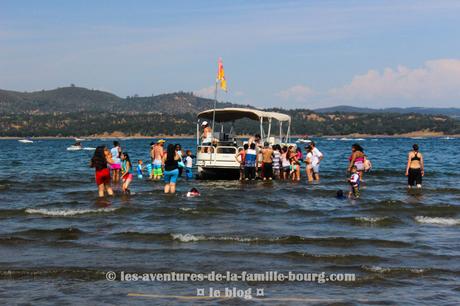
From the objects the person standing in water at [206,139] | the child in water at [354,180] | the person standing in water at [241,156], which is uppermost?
the person standing in water at [206,139]

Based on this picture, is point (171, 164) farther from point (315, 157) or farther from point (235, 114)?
point (235, 114)

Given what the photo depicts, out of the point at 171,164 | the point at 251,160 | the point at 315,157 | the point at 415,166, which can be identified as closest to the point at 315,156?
the point at 315,157

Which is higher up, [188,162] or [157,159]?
[157,159]

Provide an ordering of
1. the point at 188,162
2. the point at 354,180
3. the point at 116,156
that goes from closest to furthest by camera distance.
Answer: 1. the point at 354,180
2. the point at 116,156
3. the point at 188,162

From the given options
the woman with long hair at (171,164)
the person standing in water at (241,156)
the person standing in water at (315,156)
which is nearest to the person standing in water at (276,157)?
the person standing in water at (241,156)

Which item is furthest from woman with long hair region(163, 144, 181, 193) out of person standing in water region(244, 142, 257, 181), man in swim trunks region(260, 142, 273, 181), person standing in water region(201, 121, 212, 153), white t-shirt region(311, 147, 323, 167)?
white t-shirt region(311, 147, 323, 167)

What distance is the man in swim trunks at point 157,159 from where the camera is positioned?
25953mm

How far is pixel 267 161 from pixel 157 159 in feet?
14.2

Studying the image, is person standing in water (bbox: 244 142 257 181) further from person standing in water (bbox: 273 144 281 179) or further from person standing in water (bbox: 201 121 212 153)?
person standing in water (bbox: 201 121 212 153)

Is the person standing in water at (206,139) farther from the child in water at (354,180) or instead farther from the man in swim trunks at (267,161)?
the child in water at (354,180)

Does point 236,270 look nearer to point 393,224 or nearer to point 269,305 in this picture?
point 269,305

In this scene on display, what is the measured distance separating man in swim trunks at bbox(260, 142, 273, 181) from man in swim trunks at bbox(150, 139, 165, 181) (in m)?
3.99

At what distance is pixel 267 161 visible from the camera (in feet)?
88.5

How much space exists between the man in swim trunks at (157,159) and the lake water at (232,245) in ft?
13.1
